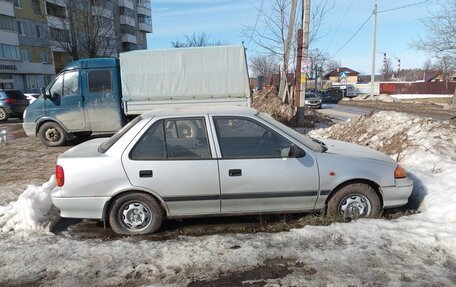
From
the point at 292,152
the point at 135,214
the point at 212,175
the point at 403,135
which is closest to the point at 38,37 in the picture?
the point at 403,135

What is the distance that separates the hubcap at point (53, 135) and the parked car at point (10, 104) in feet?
42.5

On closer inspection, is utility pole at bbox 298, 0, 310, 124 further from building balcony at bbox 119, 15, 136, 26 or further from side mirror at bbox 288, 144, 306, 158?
building balcony at bbox 119, 15, 136, 26

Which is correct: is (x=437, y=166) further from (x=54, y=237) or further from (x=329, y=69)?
(x=329, y=69)

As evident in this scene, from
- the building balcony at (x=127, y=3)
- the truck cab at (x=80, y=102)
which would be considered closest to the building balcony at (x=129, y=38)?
the building balcony at (x=127, y=3)

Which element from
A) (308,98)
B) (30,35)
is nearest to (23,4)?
(30,35)

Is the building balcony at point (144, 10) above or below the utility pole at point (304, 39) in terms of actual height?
above

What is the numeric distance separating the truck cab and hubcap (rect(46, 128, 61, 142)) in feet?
0.09

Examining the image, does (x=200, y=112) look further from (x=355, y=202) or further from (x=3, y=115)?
(x=3, y=115)

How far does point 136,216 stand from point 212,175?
3.44ft

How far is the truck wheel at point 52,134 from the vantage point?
35.8ft

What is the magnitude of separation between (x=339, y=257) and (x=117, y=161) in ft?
8.64

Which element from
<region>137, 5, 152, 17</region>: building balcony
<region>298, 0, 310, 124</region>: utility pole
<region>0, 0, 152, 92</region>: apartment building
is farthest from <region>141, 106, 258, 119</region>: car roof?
<region>137, 5, 152, 17</region>: building balcony

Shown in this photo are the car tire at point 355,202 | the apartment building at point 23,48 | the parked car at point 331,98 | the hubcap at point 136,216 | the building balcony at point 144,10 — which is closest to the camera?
the hubcap at point 136,216

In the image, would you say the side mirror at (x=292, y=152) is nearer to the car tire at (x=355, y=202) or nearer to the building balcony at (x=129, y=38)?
the car tire at (x=355, y=202)
